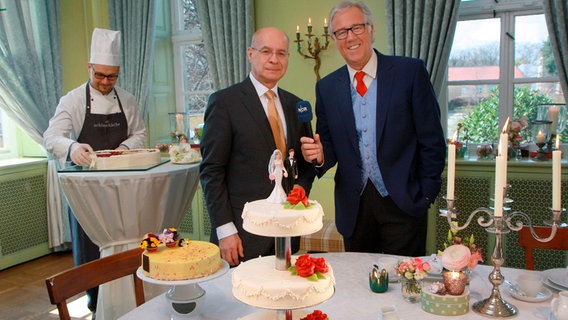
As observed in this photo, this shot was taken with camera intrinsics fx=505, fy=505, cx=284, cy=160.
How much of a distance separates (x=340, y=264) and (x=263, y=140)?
1.97ft

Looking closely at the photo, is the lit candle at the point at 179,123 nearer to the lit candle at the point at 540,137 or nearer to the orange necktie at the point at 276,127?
the orange necktie at the point at 276,127

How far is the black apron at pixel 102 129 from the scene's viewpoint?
3027 millimetres

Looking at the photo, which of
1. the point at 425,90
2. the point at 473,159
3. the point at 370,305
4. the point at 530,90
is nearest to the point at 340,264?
the point at 370,305

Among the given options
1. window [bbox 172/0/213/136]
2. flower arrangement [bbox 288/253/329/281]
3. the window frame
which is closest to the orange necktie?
flower arrangement [bbox 288/253/329/281]

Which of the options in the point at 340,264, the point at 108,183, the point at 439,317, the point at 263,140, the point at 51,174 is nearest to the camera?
the point at 439,317

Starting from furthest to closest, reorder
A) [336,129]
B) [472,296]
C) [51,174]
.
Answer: [51,174] → [336,129] → [472,296]

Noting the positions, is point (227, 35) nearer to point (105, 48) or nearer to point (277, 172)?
point (105, 48)

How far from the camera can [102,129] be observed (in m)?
3.06

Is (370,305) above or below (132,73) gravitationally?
below

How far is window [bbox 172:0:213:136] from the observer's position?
16.0 feet

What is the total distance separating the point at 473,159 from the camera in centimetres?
366

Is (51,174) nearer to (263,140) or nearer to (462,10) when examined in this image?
(263,140)

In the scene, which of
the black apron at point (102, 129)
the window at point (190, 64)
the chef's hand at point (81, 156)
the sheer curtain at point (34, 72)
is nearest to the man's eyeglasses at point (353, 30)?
the chef's hand at point (81, 156)

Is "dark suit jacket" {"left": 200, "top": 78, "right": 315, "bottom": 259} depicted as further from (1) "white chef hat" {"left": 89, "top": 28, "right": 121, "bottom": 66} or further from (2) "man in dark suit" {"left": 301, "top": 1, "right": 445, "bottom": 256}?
(1) "white chef hat" {"left": 89, "top": 28, "right": 121, "bottom": 66}
